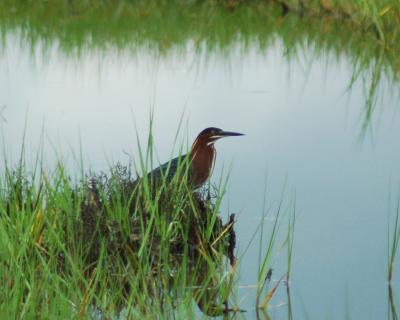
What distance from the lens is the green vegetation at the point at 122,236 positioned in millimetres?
→ 3721

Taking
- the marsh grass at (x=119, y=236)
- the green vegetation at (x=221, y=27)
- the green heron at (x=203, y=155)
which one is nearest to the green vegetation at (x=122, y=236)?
the marsh grass at (x=119, y=236)

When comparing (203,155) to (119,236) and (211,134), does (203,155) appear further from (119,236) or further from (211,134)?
(119,236)

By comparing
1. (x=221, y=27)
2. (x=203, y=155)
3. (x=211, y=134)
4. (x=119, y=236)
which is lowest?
(x=119, y=236)

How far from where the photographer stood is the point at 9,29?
30.3 ft

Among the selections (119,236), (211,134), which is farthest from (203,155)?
(119,236)

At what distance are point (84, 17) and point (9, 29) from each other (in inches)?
43.9

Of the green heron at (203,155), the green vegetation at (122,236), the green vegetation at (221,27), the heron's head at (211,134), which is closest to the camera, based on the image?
the green vegetation at (122,236)

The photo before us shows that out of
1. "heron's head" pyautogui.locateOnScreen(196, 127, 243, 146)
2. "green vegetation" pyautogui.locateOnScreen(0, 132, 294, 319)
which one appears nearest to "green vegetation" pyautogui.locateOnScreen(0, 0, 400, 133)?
"heron's head" pyautogui.locateOnScreen(196, 127, 243, 146)

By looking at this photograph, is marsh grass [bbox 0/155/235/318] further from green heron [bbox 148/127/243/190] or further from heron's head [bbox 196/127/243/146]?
heron's head [bbox 196/127/243/146]

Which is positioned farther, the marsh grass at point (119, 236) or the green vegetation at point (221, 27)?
the green vegetation at point (221, 27)

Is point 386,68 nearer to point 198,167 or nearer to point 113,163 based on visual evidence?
point 198,167

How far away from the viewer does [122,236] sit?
4.21 m

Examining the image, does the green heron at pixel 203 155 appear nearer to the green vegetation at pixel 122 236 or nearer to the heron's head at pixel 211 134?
the heron's head at pixel 211 134

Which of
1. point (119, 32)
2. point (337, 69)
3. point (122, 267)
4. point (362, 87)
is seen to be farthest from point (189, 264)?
point (119, 32)
